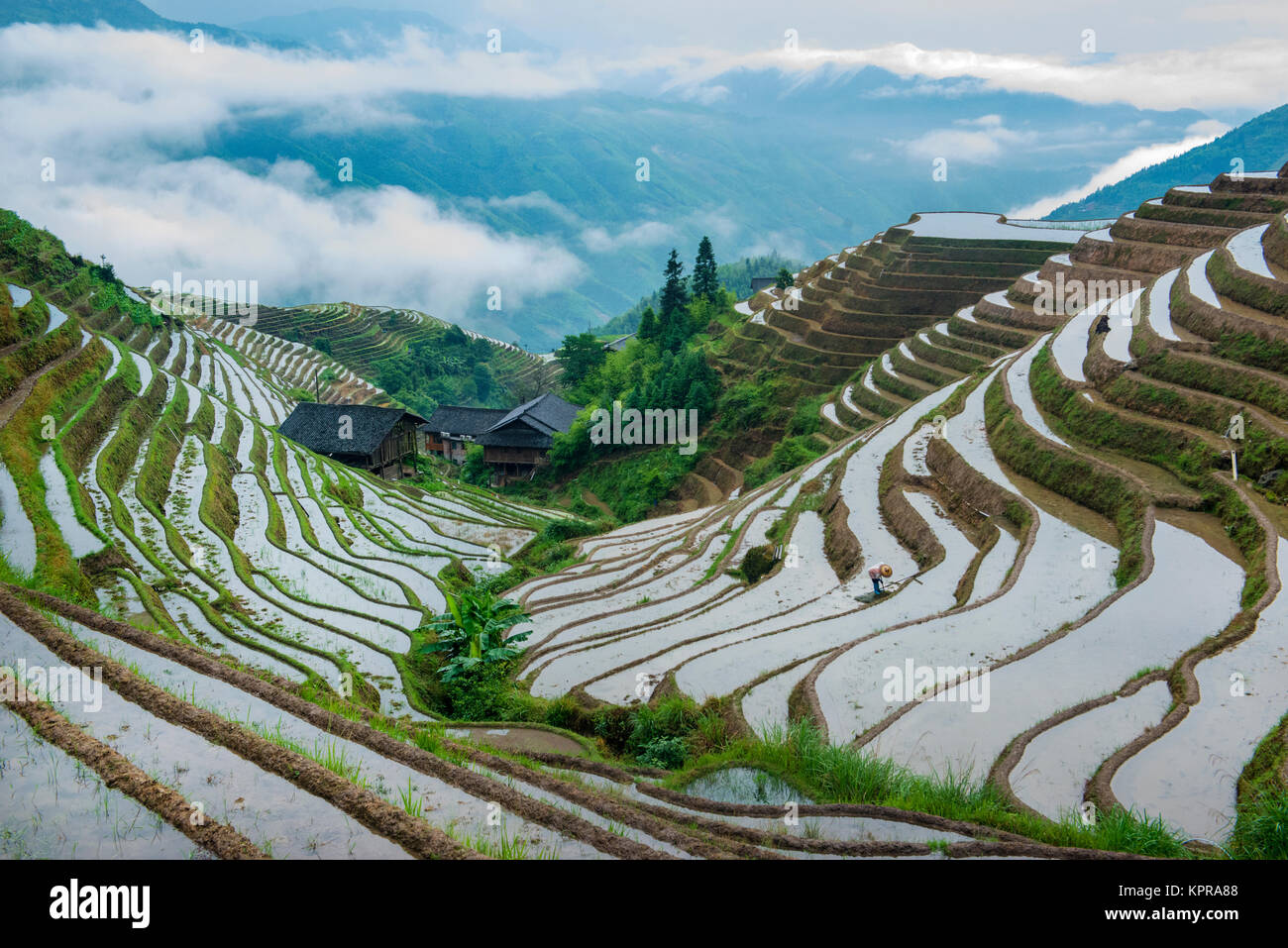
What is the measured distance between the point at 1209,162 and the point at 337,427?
15348 centimetres

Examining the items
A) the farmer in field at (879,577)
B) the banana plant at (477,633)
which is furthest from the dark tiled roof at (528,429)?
the farmer in field at (879,577)

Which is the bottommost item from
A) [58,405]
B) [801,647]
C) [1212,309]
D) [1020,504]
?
[801,647]

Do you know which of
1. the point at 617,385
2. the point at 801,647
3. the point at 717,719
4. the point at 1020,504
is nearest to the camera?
the point at 717,719

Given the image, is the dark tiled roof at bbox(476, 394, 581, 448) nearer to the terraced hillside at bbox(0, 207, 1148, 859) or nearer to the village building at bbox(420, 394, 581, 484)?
the village building at bbox(420, 394, 581, 484)

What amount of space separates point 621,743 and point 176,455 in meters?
20.1

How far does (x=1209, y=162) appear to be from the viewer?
134 m

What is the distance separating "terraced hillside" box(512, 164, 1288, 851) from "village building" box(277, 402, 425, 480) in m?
18.5

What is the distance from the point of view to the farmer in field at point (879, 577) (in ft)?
44.8

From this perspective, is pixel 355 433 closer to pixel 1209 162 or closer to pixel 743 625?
pixel 743 625

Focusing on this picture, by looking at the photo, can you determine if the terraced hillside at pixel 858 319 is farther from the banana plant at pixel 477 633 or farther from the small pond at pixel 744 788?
the small pond at pixel 744 788
